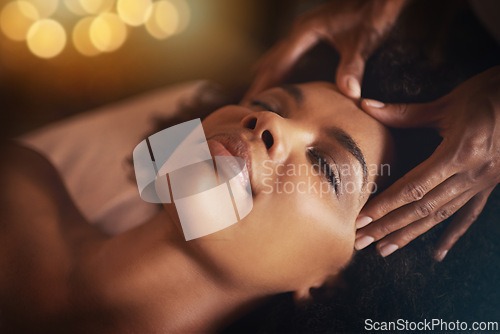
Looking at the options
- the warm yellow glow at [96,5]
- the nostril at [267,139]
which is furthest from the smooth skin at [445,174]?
the warm yellow glow at [96,5]

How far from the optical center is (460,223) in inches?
13.7

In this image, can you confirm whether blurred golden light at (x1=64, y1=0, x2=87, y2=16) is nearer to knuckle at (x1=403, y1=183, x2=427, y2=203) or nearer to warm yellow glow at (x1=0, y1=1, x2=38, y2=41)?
warm yellow glow at (x1=0, y1=1, x2=38, y2=41)

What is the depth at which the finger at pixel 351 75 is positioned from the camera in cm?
41

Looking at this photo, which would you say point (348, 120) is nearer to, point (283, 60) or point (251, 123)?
point (251, 123)

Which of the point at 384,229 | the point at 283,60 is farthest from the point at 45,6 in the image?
the point at 384,229

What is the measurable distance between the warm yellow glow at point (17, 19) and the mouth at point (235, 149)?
0.41 metres

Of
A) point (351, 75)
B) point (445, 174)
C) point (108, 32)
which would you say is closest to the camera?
point (445, 174)

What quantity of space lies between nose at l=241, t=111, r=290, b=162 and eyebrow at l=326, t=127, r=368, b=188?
5 cm

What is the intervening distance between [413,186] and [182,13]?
466 millimetres

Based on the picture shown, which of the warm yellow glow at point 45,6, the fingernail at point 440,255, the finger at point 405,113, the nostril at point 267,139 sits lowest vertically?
the fingernail at point 440,255

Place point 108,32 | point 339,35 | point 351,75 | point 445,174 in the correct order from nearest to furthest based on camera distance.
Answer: point 445,174 < point 351,75 < point 339,35 < point 108,32

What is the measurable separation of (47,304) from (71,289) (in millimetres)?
24

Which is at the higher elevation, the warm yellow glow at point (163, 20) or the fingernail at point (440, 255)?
the warm yellow glow at point (163, 20)

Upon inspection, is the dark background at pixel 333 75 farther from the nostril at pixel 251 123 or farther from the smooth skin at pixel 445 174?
the nostril at pixel 251 123
